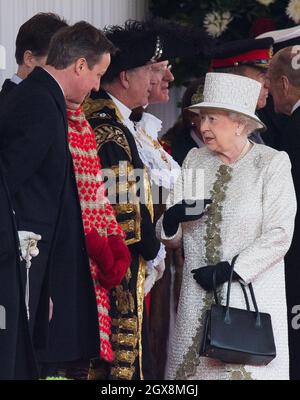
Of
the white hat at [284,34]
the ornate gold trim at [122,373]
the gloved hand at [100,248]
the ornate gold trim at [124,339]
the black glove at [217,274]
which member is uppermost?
the white hat at [284,34]

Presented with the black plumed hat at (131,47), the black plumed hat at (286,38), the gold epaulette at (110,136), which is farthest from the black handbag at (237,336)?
the black plumed hat at (286,38)

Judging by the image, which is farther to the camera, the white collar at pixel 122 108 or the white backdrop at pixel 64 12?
the white backdrop at pixel 64 12

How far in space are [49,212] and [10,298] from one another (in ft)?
1.36

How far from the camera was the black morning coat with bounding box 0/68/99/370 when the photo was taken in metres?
4.38

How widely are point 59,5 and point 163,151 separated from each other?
110cm


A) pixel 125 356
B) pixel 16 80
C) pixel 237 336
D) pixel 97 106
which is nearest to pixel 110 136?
pixel 97 106

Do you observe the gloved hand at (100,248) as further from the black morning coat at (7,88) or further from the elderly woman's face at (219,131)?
the black morning coat at (7,88)

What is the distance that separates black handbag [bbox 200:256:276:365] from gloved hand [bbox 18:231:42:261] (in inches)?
28.2

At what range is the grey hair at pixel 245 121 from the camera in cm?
493

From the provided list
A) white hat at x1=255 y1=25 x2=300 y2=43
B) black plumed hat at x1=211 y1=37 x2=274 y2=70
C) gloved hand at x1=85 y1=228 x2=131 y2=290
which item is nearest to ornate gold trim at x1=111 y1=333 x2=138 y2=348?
gloved hand at x1=85 y1=228 x2=131 y2=290

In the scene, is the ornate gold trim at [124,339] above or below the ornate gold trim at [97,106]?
below

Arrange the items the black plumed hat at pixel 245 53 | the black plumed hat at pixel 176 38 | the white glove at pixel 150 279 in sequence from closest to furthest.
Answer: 1. the white glove at pixel 150 279
2. the black plumed hat at pixel 176 38
3. the black plumed hat at pixel 245 53

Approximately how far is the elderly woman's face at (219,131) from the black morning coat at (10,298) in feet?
3.33

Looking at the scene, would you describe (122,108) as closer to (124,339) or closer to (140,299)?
(140,299)
